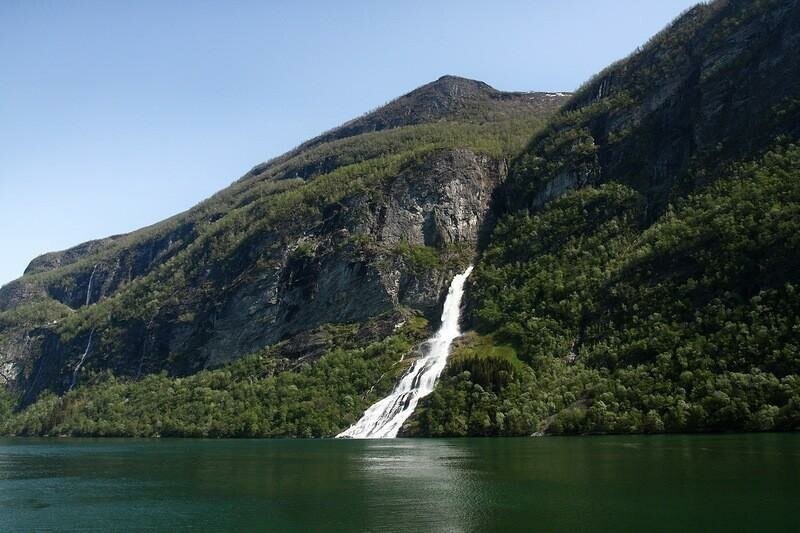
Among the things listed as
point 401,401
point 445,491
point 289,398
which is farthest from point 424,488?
point 289,398

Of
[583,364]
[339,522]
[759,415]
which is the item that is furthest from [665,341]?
[339,522]

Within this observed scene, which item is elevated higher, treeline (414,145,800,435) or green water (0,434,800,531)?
treeline (414,145,800,435)

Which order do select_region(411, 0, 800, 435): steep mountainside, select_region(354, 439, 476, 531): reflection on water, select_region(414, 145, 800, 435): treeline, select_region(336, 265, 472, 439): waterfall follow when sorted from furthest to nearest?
select_region(336, 265, 472, 439): waterfall
select_region(411, 0, 800, 435): steep mountainside
select_region(414, 145, 800, 435): treeline
select_region(354, 439, 476, 531): reflection on water

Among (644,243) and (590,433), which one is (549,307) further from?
(590,433)

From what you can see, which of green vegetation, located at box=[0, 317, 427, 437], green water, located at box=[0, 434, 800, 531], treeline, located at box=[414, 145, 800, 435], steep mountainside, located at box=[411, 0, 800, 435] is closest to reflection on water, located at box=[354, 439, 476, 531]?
green water, located at box=[0, 434, 800, 531]

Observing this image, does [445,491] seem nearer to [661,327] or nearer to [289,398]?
[661,327]

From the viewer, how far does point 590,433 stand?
120m

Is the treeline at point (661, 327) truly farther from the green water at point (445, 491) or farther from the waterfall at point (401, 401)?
the green water at point (445, 491)

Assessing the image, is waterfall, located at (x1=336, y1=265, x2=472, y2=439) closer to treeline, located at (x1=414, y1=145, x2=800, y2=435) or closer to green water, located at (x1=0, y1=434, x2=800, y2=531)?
treeline, located at (x1=414, y1=145, x2=800, y2=435)

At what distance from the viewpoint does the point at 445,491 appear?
58156mm

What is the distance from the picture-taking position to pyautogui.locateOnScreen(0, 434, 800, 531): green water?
4516cm

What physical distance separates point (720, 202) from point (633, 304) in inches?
1302

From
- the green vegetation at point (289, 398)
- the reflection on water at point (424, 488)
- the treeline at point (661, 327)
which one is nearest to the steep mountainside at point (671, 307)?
the treeline at point (661, 327)

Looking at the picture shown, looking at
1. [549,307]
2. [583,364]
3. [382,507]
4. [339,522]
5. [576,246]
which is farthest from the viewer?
[576,246]
